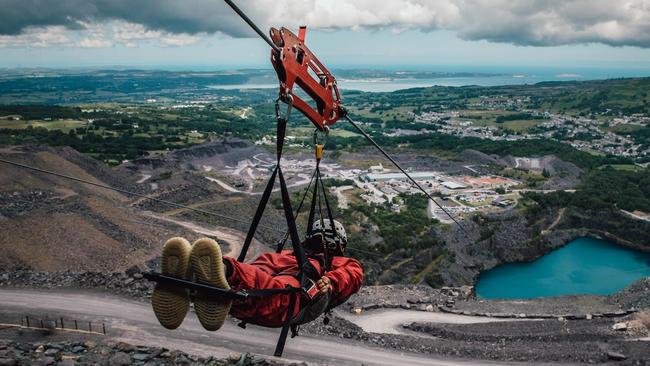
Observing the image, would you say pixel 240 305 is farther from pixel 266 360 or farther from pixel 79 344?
pixel 79 344

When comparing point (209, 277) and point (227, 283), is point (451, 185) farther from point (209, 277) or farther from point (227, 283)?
point (209, 277)

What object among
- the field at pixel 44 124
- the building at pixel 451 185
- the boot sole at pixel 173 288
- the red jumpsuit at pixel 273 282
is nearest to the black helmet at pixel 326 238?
the red jumpsuit at pixel 273 282

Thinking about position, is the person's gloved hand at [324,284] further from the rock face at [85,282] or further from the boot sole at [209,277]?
the rock face at [85,282]

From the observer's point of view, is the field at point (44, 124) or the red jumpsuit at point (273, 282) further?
the field at point (44, 124)

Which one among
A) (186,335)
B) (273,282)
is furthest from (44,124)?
(273,282)

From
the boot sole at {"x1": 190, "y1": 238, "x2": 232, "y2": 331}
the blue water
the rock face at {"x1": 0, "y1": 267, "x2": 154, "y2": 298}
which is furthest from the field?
the boot sole at {"x1": 190, "y1": 238, "x2": 232, "y2": 331}

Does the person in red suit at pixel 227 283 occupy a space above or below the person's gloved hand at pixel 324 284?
above

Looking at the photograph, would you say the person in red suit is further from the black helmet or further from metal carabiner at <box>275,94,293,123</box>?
metal carabiner at <box>275,94,293,123</box>

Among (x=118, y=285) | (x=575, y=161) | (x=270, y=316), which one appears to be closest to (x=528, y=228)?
(x=575, y=161)
